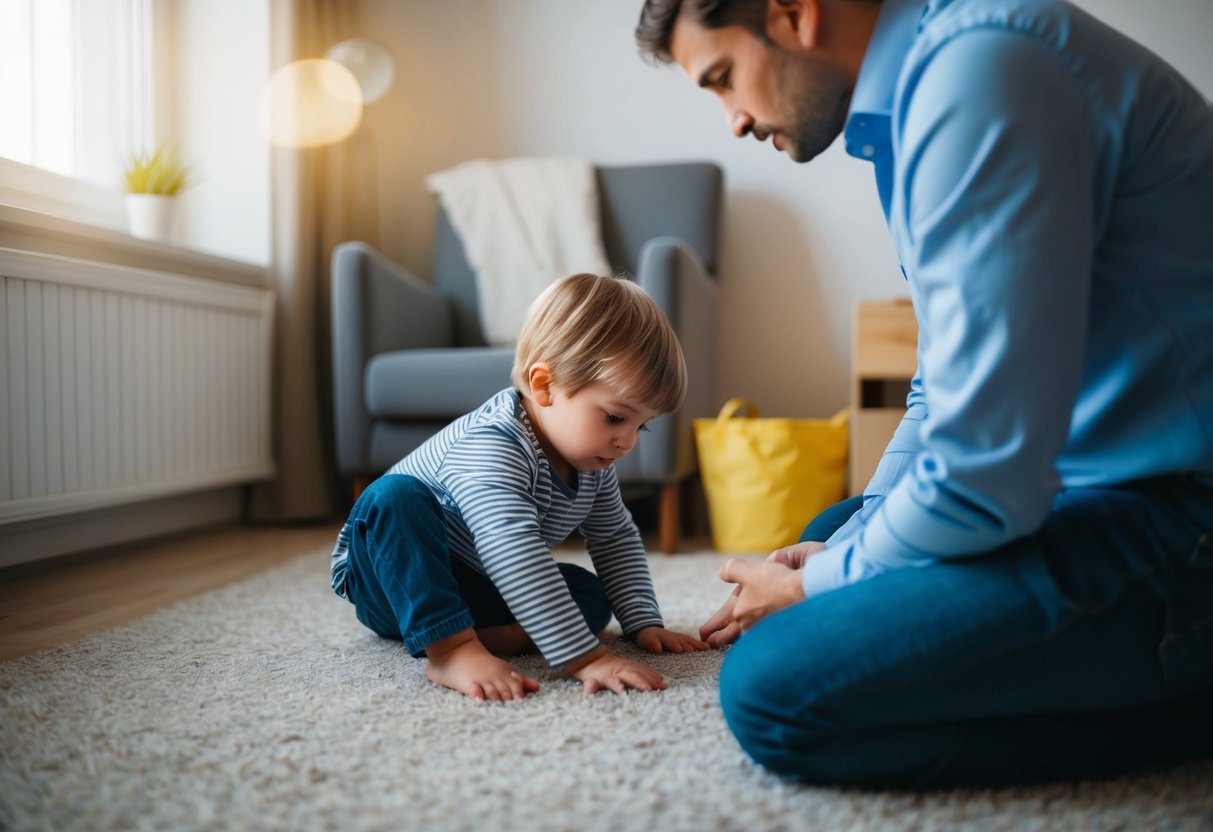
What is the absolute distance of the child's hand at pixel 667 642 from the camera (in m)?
1.19

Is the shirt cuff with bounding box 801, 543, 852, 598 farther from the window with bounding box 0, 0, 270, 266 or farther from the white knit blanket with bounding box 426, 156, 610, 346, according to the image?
the window with bounding box 0, 0, 270, 266

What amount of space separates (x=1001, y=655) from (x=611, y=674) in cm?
43

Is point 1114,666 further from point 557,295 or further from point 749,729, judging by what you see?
point 557,295

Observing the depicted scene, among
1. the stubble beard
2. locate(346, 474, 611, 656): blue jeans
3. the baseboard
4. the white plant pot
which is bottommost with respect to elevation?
the baseboard

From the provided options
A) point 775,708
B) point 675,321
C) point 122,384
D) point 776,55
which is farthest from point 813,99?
point 122,384

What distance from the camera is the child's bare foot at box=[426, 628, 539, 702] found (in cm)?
100

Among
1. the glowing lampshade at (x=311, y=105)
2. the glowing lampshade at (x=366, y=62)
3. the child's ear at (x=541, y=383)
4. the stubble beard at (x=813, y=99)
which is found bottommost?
the child's ear at (x=541, y=383)

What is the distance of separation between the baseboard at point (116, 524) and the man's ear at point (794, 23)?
160cm

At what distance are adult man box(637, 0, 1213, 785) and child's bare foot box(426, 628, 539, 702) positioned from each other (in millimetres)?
300

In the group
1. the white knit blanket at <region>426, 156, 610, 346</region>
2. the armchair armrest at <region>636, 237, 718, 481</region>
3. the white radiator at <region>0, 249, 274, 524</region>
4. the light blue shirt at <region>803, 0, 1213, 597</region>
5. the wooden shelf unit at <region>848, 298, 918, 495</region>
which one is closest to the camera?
the light blue shirt at <region>803, 0, 1213, 597</region>

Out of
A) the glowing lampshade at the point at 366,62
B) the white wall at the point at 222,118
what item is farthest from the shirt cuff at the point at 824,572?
the glowing lampshade at the point at 366,62

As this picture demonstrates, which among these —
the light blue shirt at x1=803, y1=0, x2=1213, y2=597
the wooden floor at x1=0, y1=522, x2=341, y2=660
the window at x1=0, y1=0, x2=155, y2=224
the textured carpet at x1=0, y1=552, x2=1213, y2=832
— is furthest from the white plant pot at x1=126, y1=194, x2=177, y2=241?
the light blue shirt at x1=803, y1=0, x2=1213, y2=597

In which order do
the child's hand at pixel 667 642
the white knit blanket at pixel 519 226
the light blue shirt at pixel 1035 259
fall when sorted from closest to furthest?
the light blue shirt at pixel 1035 259 < the child's hand at pixel 667 642 < the white knit blanket at pixel 519 226

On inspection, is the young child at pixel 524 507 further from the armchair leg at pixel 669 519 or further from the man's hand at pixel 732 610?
the armchair leg at pixel 669 519
